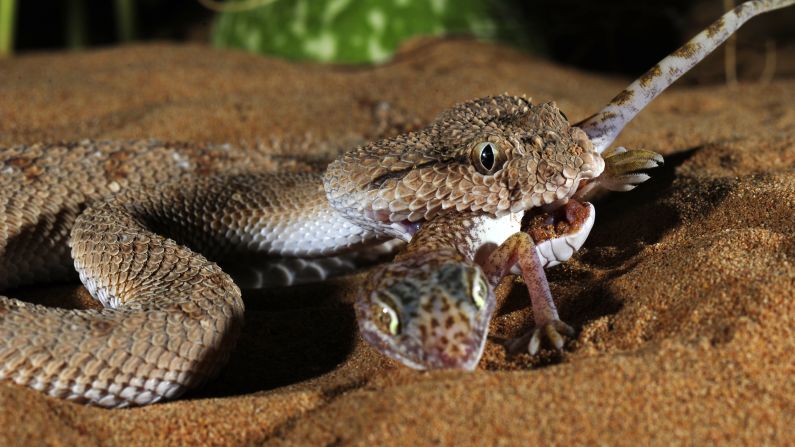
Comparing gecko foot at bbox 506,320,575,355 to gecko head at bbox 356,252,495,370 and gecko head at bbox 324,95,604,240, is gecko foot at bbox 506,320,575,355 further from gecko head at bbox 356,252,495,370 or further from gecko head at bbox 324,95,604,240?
gecko head at bbox 324,95,604,240

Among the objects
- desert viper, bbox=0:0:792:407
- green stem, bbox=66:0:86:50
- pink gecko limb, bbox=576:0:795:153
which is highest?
pink gecko limb, bbox=576:0:795:153

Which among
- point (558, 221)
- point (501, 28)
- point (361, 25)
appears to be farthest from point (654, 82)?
point (501, 28)

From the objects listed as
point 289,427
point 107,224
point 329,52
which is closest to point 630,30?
point 329,52

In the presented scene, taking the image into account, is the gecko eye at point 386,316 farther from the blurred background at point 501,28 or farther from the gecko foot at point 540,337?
the blurred background at point 501,28

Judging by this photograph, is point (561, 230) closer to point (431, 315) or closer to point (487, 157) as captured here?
point (487, 157)

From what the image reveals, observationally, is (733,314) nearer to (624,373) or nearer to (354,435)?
(624,373)

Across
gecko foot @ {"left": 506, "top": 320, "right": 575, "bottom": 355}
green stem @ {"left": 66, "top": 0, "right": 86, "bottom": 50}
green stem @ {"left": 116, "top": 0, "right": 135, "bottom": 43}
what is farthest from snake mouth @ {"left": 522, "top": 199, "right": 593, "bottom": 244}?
green stem @ {"left": 66, "top": 0, "right": 86, "bottom": 50}

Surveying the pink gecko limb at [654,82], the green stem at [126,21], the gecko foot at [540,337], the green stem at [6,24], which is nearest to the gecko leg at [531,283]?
the gecko foot at [540,337]
